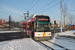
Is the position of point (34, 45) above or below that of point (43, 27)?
below

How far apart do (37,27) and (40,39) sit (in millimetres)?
1435

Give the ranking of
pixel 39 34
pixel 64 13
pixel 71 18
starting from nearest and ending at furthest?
pixel 39 34, pixel 64 13, pixel 71 18

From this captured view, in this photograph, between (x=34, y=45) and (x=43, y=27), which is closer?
(x=34, y=45)

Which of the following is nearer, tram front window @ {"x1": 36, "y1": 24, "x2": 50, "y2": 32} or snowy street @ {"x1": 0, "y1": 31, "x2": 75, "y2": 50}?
snowy street @ {"x1": 0, "y1": 31, "x2": 75, "y2": 50}

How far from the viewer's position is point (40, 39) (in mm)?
9992

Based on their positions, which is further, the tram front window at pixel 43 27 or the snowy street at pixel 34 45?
the tram front window at pixel 43 27

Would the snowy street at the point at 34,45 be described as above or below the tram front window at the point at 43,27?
below

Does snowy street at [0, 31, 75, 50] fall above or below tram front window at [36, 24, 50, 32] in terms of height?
below

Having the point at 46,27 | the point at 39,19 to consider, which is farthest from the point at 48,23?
the point at 39,19

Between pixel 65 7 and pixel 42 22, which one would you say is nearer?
pixel 42 22

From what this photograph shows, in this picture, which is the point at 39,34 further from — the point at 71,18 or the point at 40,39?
the point at 71,18

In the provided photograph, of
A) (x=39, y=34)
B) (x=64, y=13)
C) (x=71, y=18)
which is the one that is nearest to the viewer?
(x=39, y=34)

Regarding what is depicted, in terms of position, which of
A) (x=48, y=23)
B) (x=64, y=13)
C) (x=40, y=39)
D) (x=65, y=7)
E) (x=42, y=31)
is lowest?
(x=40, y=39)

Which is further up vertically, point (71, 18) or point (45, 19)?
point (71, 18)
